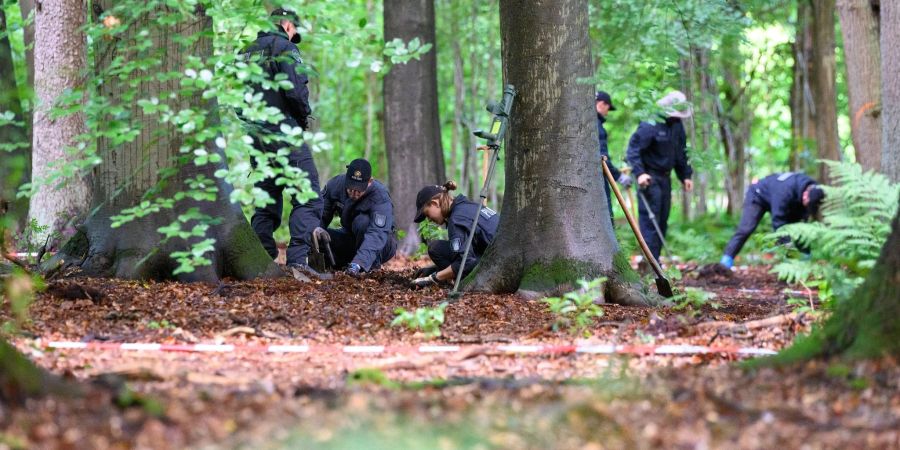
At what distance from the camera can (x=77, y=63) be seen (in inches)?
384

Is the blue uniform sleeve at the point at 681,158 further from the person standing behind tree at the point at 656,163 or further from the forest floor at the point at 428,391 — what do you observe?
the forest floor at the point at 428,391

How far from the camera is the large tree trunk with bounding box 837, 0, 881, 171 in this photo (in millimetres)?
10797

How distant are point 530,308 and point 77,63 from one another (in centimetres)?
594

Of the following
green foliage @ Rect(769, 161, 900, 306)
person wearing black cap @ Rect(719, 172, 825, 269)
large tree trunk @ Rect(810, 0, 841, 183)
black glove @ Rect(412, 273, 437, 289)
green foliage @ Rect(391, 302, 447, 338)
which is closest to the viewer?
green foliage @ Rect(769, 161, 900, 306)

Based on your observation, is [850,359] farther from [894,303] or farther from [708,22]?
[708,22]

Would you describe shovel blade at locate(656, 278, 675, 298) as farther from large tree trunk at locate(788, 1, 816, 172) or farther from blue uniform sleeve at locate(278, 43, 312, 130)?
large tree trunk at locate(788, 1, 816, 172)

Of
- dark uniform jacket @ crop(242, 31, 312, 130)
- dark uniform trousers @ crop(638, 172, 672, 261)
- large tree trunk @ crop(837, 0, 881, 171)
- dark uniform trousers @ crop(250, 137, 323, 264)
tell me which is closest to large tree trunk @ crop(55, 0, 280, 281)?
dark uniform jacket @ crop(242, 31, 312, 130)

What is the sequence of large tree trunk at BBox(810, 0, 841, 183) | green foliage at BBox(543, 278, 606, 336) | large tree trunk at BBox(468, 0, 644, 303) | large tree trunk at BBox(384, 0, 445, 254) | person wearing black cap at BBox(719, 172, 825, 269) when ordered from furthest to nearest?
large tree trunk at BBox(810, 0, 841, 183) → large tree trunk at BBox(384, 0, 445, 254) → person wearing black cap at BBox(719, 172, 825, 269) → large tree trunk at BBox(468, 0, 644, 303) → green foliage at BBox(543, 278, 606, 336)

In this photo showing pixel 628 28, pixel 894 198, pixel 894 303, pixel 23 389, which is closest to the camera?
pixel 23 389

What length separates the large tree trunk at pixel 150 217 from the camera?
259 inches

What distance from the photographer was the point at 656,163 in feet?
36.0

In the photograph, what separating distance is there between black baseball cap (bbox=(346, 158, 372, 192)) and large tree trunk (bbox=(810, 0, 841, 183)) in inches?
330

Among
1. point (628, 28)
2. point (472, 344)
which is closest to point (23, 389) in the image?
point (472, 344)

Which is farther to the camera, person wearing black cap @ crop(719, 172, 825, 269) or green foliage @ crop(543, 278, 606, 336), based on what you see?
person wearing black cap @ crop(719, 172, 825, 269)
